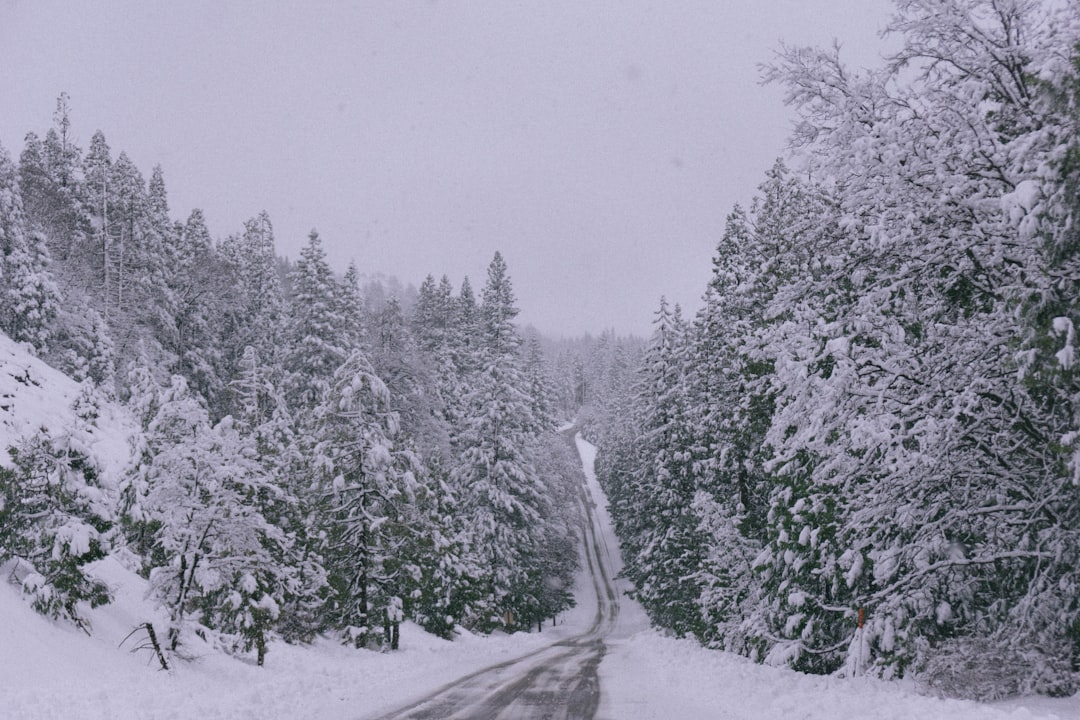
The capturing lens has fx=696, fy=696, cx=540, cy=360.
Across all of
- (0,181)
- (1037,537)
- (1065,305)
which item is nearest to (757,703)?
(1037,537)

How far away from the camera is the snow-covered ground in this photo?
368 inches

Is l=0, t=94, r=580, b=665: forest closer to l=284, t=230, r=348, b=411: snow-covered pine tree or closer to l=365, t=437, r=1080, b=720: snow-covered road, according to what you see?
l=284, t=230, r=348, b=411: snow-covered pine tree

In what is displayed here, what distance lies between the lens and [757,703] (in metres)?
12.0

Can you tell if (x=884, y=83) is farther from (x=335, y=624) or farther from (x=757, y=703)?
(x=335, y=624)

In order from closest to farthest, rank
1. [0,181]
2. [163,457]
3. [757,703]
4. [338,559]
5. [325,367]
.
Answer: [757,703] < [163,457] < [338,559] < [0,181] < [325,367]

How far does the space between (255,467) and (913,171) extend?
1354 cm

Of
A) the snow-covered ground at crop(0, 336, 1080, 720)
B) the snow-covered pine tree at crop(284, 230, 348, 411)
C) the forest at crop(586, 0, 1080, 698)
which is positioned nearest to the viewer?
the forest at crop(586, 0, 1080, 698)

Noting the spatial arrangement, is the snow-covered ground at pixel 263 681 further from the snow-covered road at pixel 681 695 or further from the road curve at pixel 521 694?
the road curve at pixel 521 694

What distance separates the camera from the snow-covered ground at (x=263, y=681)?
9359 mm

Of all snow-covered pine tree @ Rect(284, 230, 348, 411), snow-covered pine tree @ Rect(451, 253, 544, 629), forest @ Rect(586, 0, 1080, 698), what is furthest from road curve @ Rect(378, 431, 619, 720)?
snow-covered pine tree @ Rect(284, 230, 348, 411)

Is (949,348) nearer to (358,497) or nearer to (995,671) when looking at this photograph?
(995,671)

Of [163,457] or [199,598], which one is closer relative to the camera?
[163,457]

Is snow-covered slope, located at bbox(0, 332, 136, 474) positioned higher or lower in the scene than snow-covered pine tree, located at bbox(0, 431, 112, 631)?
higher

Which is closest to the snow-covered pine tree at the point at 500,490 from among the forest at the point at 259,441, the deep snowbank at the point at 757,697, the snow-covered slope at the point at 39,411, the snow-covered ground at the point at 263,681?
the forest at the point at 259,441
